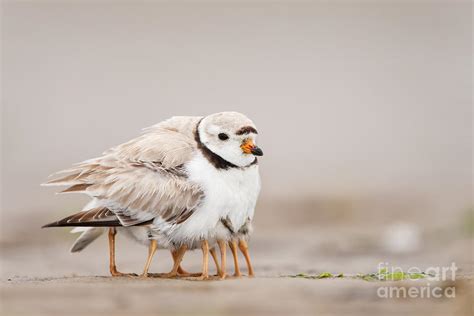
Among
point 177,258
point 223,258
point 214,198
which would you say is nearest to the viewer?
point 214,198

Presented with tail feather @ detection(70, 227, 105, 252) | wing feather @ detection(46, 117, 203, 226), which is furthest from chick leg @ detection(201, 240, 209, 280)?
tail feather @ detection(70, 227, 105, 252)

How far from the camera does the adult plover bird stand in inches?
270

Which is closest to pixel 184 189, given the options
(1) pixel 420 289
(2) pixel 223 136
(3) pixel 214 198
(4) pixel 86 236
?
(3) pixel 214 198

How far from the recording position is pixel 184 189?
6.88 meters

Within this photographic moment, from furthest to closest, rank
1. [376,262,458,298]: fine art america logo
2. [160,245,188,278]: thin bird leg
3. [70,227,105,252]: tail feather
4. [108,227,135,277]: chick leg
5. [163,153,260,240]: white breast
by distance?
[70,227,105,252]: tail feather, [108,227,135,277]: chick leg, [160,245,188,278]: thin bird leg, [163,153,260,240]: white breast, [376,262,458,298]: fine art america logo

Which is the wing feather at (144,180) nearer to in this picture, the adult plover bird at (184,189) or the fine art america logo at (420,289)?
the adult plover bird at (184,189)

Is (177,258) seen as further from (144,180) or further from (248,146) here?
(248,146)

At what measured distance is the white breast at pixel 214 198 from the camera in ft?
22.5

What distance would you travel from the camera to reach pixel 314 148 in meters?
16.2

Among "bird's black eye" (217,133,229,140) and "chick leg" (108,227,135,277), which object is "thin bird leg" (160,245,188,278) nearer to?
"chick leg" (108,227,135,277)

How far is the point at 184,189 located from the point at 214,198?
23 cm

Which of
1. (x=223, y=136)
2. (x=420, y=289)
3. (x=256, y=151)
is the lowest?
(x=420, y=289)

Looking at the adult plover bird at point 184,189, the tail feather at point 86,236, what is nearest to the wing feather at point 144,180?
the adult plover bird at point 184,189

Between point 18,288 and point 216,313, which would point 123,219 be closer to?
point 18,288
